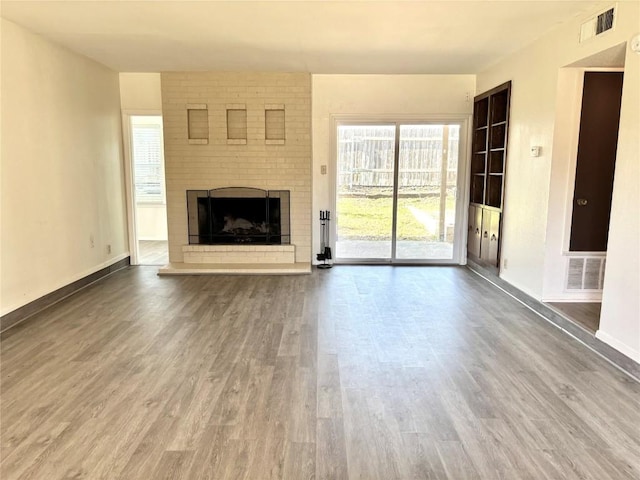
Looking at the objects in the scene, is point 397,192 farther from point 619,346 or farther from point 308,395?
point 308,395

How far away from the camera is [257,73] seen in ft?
18.5

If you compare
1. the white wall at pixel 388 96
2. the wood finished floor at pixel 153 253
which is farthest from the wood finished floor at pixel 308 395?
the white wall at pixel 388 96

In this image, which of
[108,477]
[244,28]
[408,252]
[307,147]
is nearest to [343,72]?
[307,147]

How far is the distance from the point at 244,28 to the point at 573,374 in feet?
12.5

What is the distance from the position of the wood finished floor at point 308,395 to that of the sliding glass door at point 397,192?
209 centimetres

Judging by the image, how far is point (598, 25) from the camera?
3211 mm

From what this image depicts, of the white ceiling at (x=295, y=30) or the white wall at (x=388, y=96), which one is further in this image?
the white wall at (x=388, y=96)

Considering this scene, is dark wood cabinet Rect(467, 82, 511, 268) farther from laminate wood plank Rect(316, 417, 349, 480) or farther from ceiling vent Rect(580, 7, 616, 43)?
laminate wood plank Rect(316, 417, 349, 480)

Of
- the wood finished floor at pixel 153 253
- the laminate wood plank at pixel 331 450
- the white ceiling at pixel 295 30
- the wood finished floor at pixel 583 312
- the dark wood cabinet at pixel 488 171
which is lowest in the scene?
the laminate wood plank at pixel 331 450

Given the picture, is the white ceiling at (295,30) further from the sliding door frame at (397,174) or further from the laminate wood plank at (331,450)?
the laminate wood plank at (331,450)

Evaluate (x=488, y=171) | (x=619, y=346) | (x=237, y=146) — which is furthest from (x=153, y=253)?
(x=619, y=346)

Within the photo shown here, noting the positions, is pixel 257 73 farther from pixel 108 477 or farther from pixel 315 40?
pixel 108 477

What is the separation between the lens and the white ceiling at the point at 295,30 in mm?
3344

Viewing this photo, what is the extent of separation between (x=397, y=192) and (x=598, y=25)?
10.4ft
